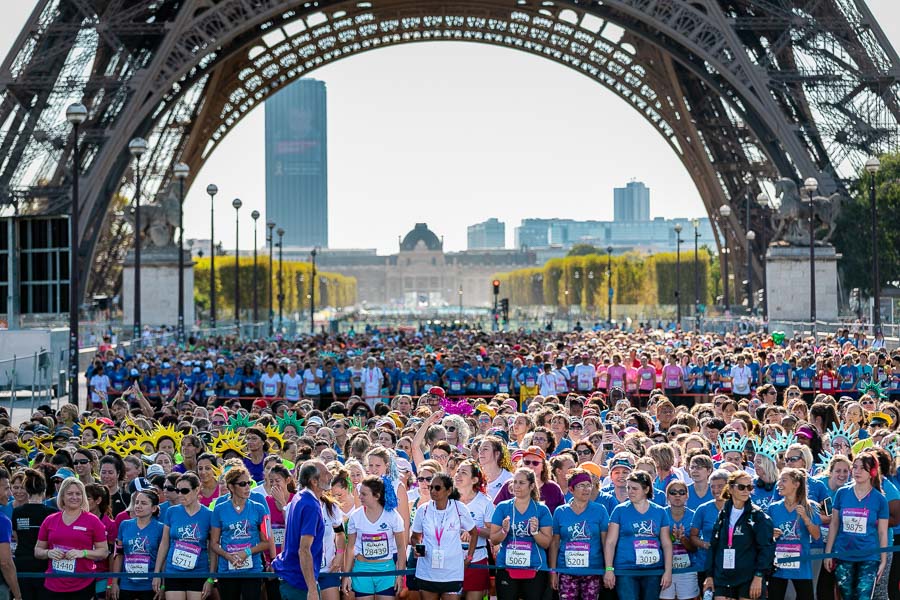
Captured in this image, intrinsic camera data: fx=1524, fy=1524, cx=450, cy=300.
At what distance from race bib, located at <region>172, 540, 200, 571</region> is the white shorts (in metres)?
3.43

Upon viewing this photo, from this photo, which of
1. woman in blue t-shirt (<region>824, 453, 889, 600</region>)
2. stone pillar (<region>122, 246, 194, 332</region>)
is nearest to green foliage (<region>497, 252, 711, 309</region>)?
stone pillar (<region>122, 246, 194, 332</region>)

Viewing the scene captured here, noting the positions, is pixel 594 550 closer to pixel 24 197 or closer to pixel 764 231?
pixel 24 197

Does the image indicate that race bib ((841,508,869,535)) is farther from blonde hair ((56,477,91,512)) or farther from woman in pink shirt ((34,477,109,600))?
blonde hair ((56,477,91,512))

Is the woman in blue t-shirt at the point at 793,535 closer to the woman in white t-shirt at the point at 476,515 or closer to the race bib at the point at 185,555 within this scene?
the woman in white t-shirt at the point at 476,515

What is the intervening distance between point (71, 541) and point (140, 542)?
49 cm

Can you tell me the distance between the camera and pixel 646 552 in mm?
10820

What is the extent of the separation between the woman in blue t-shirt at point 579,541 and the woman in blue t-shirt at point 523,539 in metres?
0.10

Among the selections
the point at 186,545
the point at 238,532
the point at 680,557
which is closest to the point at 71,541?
the point at 186,545

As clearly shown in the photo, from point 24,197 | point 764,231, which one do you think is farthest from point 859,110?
point 24,197

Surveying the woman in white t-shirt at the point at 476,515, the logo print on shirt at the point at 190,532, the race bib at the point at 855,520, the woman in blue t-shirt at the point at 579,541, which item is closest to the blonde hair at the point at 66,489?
the logo print on shirt at the point at 190,532

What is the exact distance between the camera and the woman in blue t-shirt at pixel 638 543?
1080 centimetres

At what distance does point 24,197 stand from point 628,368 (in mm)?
26920

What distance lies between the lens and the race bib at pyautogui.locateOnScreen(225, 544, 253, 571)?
11.0 meters

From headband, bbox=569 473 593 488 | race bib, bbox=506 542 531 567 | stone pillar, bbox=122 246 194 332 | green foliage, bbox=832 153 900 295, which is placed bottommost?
race bib, bbox=506 542 531 567
